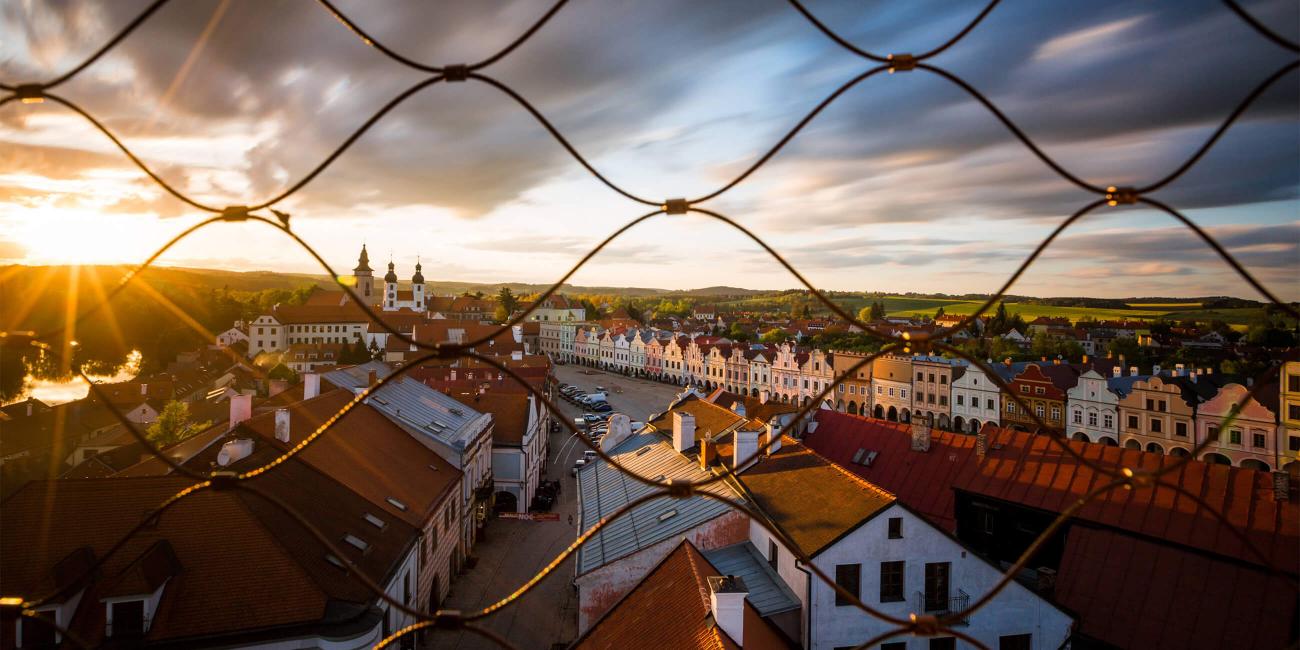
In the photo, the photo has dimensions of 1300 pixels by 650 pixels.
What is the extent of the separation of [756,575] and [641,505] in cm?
191

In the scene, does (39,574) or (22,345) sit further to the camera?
(39,574)

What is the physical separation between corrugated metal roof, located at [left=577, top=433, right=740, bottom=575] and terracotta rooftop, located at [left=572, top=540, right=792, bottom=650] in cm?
87

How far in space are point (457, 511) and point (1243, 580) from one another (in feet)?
43.4

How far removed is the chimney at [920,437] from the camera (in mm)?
15453

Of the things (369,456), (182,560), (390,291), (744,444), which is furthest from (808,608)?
(390,291)

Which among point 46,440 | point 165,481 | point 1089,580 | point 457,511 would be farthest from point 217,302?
point 1089,580

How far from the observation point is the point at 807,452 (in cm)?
1151

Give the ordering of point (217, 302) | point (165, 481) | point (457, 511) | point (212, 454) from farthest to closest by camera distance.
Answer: point (217, 302) → point (457, 511) → point (212, 454) → point (165, 481)

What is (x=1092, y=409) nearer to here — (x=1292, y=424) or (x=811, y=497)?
(x=1292, y=424)

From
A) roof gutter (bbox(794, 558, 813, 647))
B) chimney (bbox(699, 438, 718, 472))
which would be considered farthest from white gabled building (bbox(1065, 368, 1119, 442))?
roof gutter (bbox(794, 558, 813, 647))

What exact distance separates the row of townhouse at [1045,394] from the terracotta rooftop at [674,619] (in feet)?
33.5

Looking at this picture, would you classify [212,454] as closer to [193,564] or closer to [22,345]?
[193,564]

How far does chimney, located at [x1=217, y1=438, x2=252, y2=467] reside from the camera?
10477mm

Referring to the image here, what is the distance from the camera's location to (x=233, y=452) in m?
10.5
